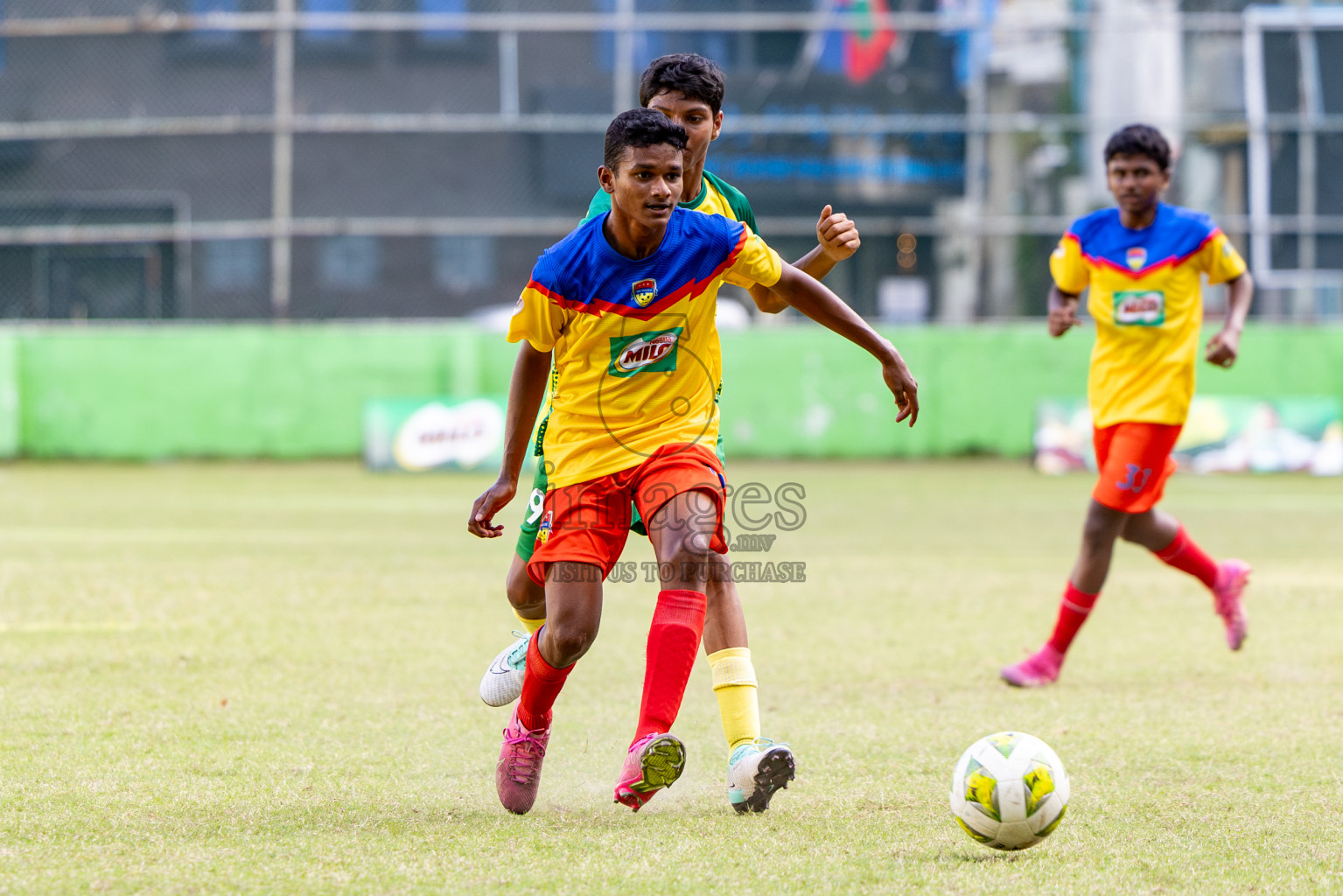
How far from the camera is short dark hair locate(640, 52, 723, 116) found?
4250 mm

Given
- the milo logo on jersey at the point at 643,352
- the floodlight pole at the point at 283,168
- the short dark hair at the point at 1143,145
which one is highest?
the floodlight pole at the point at 283,168

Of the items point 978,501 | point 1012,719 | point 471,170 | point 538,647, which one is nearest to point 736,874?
point 538,647

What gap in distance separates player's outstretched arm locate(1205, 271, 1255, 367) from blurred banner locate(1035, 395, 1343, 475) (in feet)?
32.8

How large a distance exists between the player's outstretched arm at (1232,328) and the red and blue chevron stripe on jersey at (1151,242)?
0.89ft

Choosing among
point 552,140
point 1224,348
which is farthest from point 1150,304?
point 552,140

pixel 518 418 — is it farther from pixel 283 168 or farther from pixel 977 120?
pixel 977 120

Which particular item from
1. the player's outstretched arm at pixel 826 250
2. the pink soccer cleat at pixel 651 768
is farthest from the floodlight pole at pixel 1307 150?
the pink soccer cleat at pixel 651 768

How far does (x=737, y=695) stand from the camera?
398 centimetres

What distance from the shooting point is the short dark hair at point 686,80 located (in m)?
4.25

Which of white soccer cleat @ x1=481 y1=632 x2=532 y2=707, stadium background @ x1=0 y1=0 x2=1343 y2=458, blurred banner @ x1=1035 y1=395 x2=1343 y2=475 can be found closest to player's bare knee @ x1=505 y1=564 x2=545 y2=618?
white soccer cleat @ x1=481 y1=632 x2=532 y2=707

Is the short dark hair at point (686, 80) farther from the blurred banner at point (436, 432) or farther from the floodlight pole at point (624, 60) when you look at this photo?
the floodlight pole at point (624, 60)

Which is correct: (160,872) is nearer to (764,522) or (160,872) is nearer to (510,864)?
→ (510,864)

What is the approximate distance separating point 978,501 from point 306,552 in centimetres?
647

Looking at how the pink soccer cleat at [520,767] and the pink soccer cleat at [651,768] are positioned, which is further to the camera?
the pink soccer cleat at [520,767]
